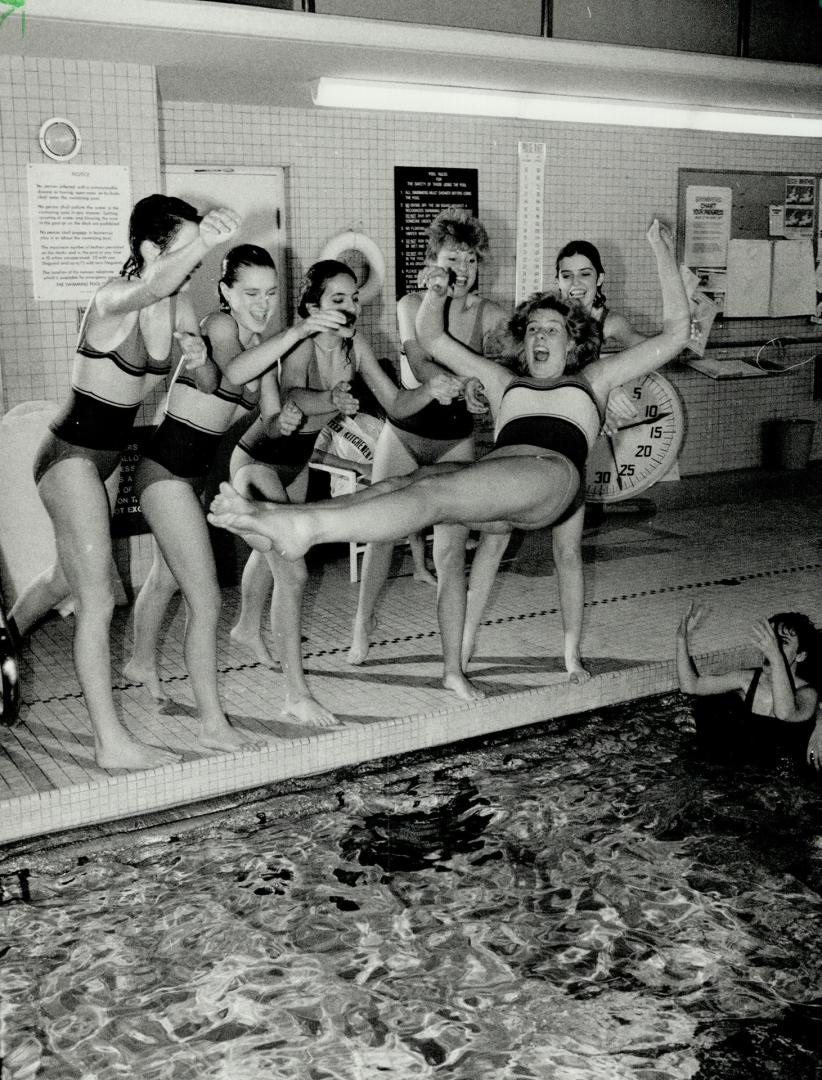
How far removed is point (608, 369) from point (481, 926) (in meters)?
2.24

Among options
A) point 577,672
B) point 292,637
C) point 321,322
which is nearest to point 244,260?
point 321,322

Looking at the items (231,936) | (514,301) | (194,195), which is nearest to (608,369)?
(231,936)

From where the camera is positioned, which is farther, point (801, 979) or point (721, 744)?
point (721, 744)

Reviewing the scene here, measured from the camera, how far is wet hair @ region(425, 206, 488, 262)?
481cm

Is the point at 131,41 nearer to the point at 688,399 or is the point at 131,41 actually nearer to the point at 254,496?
the point at 254,496

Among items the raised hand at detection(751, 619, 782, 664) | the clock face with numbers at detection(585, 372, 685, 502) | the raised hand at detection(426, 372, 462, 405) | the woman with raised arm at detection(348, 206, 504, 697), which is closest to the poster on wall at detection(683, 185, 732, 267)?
the clock face with numbers at detection(585, 372, 685, 502)

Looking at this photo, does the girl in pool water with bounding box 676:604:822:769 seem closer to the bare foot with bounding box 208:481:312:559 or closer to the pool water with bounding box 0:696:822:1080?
the pool water with bounding box 0:696:822:1080

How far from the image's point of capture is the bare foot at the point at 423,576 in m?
7.11

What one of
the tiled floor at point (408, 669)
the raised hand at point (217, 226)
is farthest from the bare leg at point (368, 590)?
the raised hand at point (217, 226)

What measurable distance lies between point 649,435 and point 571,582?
3039mm

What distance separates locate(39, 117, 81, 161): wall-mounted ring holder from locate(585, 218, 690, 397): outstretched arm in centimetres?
323

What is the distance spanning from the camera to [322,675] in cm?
541

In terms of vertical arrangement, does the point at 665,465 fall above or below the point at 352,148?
below

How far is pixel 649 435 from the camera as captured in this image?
7.95m
